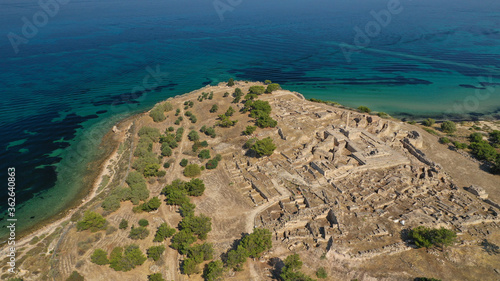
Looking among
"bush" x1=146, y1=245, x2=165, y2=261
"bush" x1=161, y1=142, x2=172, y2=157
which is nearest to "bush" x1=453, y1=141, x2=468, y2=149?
"bush" x1=146, y1=245, x2=165, y2=261

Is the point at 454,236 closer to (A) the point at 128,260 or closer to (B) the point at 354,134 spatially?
(B) the point at 354,134

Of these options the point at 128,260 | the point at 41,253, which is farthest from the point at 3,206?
the point at 128,260

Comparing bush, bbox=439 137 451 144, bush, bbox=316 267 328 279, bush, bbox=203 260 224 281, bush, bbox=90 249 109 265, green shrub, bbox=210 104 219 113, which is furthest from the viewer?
green shrub, bbox=210 104 219 113

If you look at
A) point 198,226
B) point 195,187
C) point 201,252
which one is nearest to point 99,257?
point 198,226

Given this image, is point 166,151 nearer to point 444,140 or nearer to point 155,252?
point 155,252

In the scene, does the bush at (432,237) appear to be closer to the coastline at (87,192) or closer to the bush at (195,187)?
the bush at (195,187)

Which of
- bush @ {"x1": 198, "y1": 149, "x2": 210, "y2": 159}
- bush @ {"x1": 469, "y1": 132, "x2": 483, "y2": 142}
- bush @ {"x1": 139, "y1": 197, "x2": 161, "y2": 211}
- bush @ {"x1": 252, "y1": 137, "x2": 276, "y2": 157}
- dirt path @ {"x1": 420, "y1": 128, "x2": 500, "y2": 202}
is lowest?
bush @ {"x1": 139, "y1": 197, "x2": 161, "y2": 211}

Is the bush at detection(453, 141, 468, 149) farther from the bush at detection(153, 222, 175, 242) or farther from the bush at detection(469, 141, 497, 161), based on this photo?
the bush at detection(153, 222, 175, 242)
